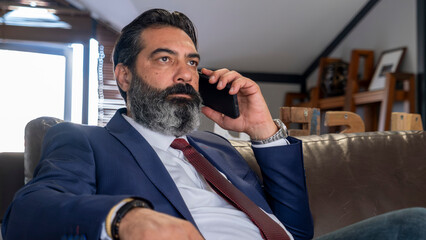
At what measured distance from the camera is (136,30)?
4.75ft

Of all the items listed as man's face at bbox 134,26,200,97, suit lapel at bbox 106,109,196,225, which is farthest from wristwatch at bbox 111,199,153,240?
man's face at bbox 134,26,200,97

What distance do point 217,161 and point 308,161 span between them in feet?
1.40

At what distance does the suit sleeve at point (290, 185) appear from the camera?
1.39 metres

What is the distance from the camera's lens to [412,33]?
4.51m

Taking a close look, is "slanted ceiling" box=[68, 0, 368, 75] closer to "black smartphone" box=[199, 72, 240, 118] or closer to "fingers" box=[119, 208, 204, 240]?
"black smartphone" box=[199, 72, 240, 118]

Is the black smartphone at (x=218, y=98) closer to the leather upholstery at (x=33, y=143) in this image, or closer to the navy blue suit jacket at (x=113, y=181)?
the navy blue suit jacket at (x=113, y=181)

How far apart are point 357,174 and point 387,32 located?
12.3 ft

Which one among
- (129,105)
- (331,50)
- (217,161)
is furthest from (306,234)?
(331,50)

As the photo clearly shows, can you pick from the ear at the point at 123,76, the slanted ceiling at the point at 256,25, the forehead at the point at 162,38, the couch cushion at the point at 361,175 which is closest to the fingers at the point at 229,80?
the forehead at the point at 162,38

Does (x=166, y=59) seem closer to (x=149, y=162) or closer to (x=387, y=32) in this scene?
(x=149, y=162)

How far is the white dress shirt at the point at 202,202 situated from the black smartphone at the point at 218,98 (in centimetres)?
24

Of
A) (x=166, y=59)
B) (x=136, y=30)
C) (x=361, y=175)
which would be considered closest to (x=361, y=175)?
(x=361, y=175)

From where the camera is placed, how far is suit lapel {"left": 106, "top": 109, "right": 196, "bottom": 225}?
1.07 m

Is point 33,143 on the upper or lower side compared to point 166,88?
lower
